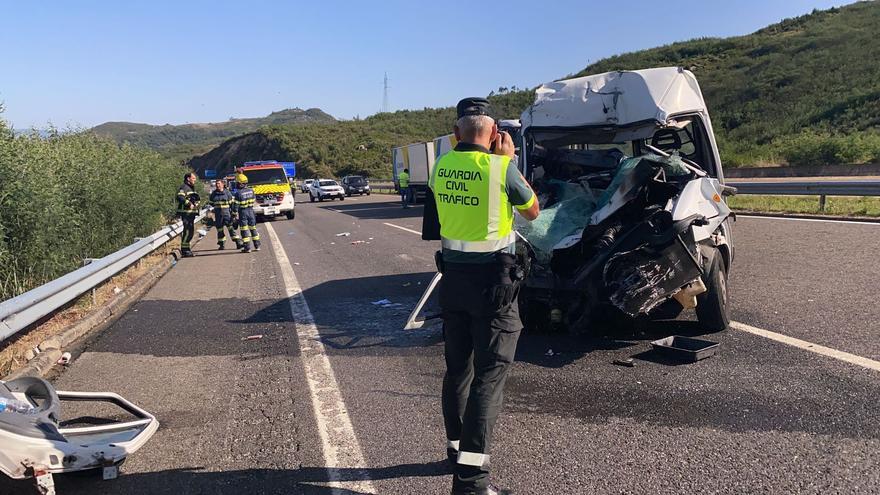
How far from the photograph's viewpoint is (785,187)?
54.7ft

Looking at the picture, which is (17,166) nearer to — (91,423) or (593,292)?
(91,423)

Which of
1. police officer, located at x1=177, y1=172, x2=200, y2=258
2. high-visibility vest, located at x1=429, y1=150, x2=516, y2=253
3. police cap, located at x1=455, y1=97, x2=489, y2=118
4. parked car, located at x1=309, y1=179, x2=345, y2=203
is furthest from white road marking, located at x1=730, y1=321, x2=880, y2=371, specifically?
parked car, located at x1=309, y1=179, x2=345, y2=203

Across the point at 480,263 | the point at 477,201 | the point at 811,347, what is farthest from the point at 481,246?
the point at 811,347

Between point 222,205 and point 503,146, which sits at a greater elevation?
point 503,146

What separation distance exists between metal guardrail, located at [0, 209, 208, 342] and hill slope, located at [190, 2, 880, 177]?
26.0 ft

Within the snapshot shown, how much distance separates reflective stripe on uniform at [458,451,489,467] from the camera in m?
3.17

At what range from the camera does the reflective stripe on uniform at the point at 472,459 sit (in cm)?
317

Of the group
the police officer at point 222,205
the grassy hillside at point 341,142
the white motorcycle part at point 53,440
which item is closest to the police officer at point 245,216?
the police officer at point 222,205

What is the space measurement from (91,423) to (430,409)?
229cm

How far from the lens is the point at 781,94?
45.6 m

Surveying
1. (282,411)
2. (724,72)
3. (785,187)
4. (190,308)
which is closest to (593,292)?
(282,411)

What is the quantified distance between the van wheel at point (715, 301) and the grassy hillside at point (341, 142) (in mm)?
71586

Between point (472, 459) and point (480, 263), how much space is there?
97 cm

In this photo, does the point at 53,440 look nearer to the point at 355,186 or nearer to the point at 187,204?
the point at 187,204
